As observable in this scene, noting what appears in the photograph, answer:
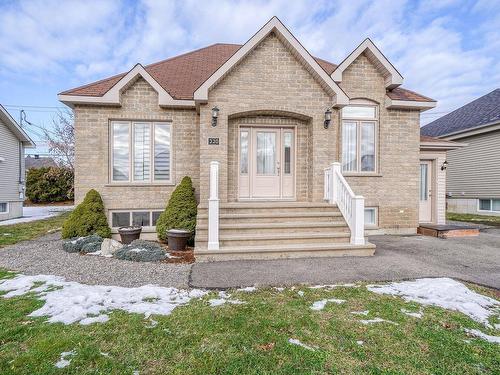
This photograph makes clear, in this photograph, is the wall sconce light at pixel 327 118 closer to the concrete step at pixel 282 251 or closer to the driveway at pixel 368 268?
the concrete step at pixel 282 251

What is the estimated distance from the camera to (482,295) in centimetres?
401

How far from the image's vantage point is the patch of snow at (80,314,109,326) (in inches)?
122

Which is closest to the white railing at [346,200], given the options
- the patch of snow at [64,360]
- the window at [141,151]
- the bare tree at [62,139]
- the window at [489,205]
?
the window at [141,151]

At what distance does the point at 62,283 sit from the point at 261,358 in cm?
365

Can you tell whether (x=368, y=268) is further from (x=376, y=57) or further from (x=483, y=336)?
(x=376, y=57)

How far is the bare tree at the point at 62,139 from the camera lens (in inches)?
861

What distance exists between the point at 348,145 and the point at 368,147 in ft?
2.31

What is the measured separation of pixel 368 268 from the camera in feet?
17.4

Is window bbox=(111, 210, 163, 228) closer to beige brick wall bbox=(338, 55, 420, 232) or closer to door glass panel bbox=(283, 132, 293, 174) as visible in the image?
door glass panel bbox=(283, 132, 293, 174)

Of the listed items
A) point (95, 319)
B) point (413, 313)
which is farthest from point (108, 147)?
point (413, 313)

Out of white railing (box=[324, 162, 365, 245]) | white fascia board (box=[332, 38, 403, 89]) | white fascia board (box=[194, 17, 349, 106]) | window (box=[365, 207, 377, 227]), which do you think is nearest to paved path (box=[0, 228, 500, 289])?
white railing (box=[324, 162, 365, 245])

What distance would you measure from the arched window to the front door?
1927 mm

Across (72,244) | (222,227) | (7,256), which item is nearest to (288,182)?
(222,227)

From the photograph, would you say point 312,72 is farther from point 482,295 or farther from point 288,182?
point 482,295
